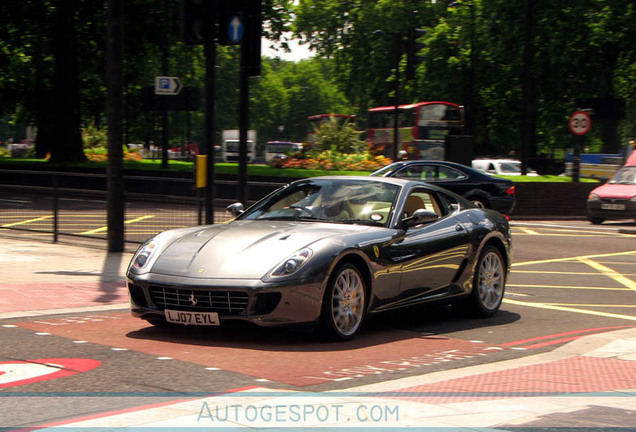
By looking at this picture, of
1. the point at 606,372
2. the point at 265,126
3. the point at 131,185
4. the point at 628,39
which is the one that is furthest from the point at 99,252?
the point at 265,126

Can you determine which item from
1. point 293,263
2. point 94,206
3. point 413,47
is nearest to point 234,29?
point 293,263

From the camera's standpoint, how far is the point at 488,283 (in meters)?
9.66

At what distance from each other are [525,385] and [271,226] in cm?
274

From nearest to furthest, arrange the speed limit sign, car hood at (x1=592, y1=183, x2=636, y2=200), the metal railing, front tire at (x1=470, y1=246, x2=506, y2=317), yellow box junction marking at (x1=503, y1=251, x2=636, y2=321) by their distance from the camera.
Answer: front tire at (x1=470, y1=246, x2=506, y2=317) → yellow box junction marking at (x1=503, y1=251, x2=636, y2=321) → the metal railing → car hood at (x1=592, y1=183, x2=636, y2=200) → the speed limit sign

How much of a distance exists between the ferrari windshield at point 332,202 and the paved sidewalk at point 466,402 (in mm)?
1950

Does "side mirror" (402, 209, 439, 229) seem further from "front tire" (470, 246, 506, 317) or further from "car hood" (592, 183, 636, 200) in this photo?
"car hood" (592, 183, 636, 200)

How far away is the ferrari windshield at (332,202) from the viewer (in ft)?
27.8

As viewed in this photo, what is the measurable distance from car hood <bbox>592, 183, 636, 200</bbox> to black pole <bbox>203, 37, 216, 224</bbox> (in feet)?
53.2

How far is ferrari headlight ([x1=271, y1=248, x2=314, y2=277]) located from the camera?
23.9 ft

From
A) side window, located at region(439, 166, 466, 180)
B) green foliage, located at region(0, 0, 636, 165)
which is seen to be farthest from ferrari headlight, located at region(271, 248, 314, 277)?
green foliage, located at region(0, 0, 636, 165)

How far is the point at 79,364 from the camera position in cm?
649

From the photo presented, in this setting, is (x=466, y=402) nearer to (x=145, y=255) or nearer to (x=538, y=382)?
Answer: (x=538, y=382)

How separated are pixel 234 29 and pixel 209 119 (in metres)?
1.05

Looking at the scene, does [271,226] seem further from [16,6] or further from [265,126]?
[265,126]
